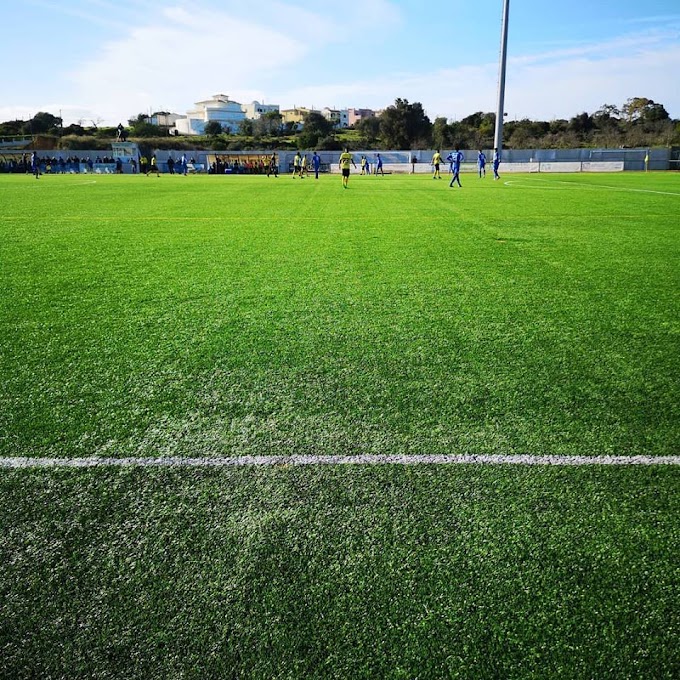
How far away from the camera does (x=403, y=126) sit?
88.5 metres

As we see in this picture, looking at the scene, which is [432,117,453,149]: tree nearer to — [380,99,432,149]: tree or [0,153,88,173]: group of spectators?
[380,99,432,149]: tree

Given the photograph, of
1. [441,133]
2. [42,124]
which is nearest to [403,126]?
[441,133]

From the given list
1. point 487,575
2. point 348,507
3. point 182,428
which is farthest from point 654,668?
point 182,428

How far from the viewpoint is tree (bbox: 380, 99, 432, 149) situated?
88438 mm

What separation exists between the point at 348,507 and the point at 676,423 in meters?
2.11

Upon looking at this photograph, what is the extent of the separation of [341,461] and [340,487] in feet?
0.81

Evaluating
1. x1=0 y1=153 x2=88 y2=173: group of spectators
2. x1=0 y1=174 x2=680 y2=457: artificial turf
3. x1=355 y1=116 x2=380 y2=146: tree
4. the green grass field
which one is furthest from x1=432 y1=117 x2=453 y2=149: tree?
the green grass field

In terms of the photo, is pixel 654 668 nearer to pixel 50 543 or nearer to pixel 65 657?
pixel 65 657

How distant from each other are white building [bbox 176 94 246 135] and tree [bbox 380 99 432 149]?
65.2 m

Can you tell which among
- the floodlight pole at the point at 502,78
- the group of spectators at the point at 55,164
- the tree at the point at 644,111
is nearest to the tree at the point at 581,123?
the tree at the point at 644,111

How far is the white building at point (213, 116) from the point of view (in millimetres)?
146875

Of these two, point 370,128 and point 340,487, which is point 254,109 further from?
point 340,487

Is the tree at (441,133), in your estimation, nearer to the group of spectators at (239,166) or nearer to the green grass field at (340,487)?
the group of spectators at (239,166)

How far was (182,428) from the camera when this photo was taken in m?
3.37
